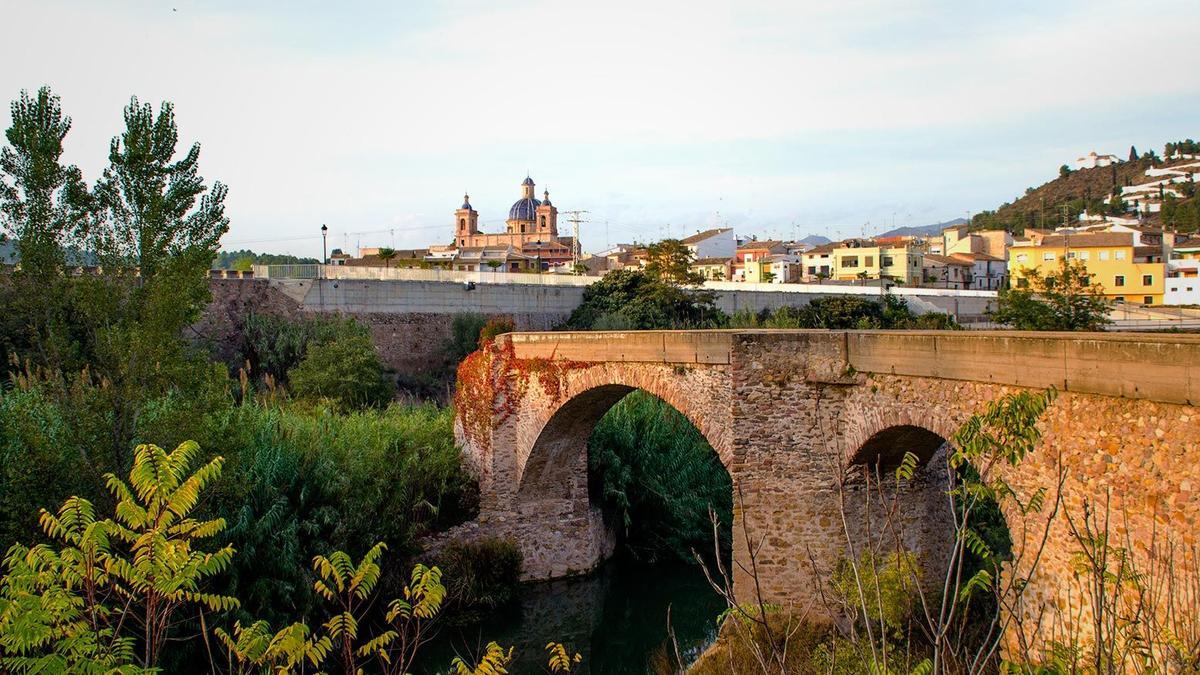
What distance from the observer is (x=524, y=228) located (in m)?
96.1

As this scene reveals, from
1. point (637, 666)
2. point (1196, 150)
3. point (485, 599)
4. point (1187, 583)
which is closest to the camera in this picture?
point (1187, 583)

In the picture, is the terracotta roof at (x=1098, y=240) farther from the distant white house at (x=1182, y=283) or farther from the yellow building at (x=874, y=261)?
the yellow building at (x=874, y=261)

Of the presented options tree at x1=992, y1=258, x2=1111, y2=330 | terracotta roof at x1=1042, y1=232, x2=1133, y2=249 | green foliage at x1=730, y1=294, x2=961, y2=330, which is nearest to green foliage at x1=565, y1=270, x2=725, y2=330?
green foliage at x1=730, y1=294, x2=961, y2=330

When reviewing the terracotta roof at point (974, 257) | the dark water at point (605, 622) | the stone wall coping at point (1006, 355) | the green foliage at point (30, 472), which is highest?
the terracotta roof at point (974, 257)

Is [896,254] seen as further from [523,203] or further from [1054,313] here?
[523,203]

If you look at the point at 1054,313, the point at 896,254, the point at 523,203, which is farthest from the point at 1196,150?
the point at 1054,313

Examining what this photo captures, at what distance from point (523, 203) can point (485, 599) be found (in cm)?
8561

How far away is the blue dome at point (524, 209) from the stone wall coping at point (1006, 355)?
282ft

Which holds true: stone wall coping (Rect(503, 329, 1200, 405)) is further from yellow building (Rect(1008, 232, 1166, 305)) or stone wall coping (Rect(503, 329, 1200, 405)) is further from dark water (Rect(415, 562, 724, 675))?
yellow building (Rect(1008, 232, 1166, 305))

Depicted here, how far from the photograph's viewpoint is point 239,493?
464 inches

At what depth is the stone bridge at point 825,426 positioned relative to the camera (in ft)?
19.1

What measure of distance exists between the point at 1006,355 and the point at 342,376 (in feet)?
53.4

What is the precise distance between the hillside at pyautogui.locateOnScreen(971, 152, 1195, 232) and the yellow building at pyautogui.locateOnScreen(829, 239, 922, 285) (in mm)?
26102

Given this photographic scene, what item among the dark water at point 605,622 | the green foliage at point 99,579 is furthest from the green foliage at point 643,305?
the green foliage at point 99,579
